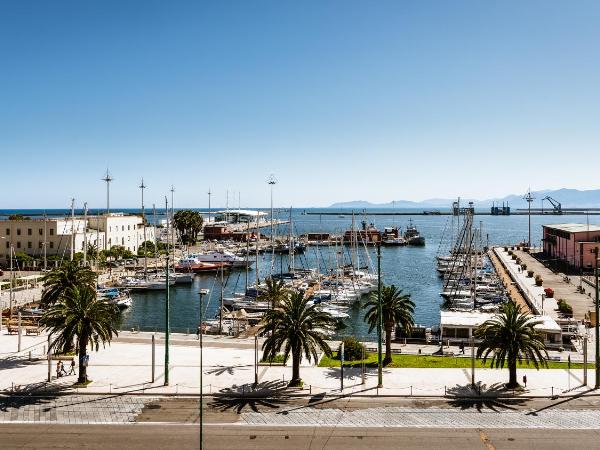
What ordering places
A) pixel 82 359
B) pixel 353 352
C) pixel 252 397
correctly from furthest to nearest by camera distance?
pixel 353 352
pixel 82 359
pixel 252 397

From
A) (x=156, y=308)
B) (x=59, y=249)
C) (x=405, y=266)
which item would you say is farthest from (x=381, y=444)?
(x=405, y=266)

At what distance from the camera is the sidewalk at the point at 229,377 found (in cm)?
3397

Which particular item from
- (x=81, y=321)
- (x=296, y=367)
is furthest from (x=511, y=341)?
(x=81, y=321)

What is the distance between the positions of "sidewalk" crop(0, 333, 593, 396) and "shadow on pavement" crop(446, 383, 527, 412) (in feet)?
0.62

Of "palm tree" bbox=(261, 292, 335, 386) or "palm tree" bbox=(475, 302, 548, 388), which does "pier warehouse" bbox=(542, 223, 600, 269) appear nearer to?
"palm tree" bbox=(475, 302, 548, 388)

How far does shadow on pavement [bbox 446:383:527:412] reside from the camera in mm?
31391

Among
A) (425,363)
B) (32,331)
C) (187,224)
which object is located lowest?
(425,363)

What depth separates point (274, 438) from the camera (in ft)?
87.4

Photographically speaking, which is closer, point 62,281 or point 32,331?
point 62,281

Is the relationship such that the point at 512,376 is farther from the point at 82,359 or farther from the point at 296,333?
the point at 82,359

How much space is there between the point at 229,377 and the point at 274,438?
10465mm

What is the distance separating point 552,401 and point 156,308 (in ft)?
187

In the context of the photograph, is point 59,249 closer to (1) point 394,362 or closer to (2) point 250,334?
(2) point 250,334

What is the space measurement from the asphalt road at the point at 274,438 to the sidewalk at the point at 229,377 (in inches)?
226
